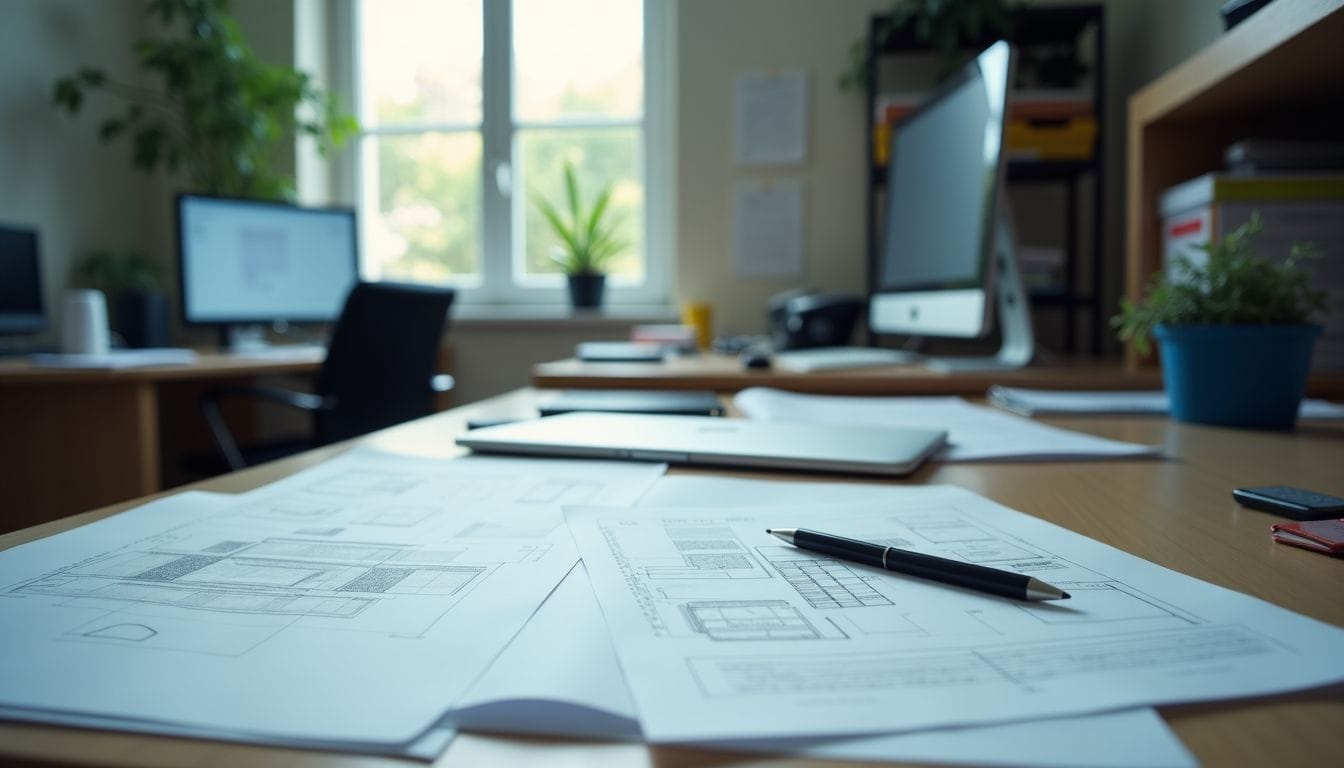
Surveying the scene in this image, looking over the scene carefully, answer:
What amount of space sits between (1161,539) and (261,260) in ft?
8.41

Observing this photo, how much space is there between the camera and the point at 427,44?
2.98 metres

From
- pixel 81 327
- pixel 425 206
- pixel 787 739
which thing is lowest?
pixel 787 739

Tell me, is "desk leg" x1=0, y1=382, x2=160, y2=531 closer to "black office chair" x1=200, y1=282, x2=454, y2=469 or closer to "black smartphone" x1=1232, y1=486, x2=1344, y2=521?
"black office chair" x1=200, y1=282, x2=454, y2=469

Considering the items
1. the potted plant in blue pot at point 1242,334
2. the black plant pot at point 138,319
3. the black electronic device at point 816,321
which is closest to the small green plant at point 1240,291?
the potted plant in blue pot at point 1242,334

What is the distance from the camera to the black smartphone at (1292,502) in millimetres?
487

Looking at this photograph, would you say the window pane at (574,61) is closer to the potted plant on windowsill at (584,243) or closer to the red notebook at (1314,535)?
the potted plant on windowsill at (584,243)

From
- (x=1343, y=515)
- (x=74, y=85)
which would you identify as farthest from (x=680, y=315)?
(x=1343, y=515)

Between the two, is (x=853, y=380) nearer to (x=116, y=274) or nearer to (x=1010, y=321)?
(x=1010, y=321)

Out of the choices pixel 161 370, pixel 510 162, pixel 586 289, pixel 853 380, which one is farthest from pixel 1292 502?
pixel 510 162

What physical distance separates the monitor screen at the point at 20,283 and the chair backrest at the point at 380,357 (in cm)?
107

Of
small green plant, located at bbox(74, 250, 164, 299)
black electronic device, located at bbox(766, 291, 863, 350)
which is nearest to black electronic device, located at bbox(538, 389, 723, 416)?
black electronic device, located at bbox(766, 291, 863, 350)

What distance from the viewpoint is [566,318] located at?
8.79ft

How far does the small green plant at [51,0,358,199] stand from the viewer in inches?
97.7

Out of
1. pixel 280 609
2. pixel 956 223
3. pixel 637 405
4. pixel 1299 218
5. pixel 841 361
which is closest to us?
pixel 280 609
